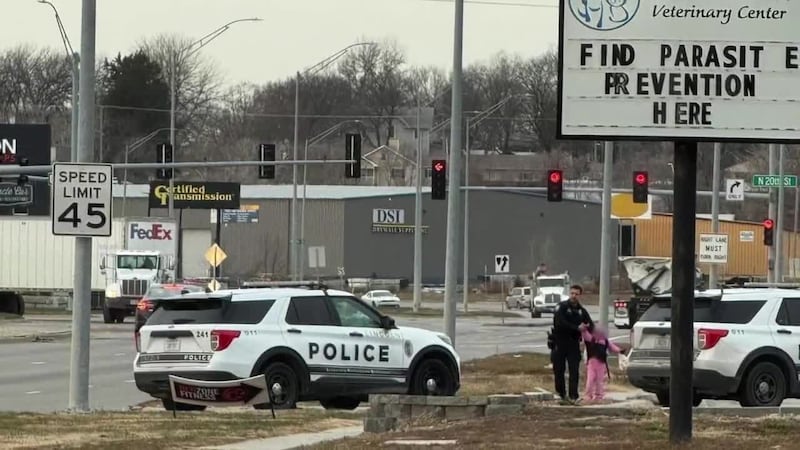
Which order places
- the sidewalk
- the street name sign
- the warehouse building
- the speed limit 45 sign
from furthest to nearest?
the warehouse building < the street name sign < the speed limit 45 sign < the sidewalk

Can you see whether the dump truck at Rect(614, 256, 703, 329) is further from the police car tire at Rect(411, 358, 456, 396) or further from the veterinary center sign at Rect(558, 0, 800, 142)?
the veterinary center sign at Rect(558, 0, 800, 142)

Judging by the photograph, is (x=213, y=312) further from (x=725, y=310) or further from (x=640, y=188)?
(x=640, y=188)

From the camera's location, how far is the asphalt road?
2352cm

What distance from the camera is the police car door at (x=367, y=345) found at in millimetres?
20688

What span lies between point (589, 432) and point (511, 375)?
1467 centimetres

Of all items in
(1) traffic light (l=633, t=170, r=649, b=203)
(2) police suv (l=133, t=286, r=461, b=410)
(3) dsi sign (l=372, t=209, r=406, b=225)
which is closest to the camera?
(2) police suv (l=133, t=286, r=461, b=410)

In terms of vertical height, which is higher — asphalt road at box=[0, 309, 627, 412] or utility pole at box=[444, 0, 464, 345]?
utility pole at box=[444, 0, 464, 345]

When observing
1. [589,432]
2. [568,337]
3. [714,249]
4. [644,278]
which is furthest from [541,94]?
[589,432]

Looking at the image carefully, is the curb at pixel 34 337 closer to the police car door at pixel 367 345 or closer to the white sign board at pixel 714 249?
the white sign board at pixel 714 249

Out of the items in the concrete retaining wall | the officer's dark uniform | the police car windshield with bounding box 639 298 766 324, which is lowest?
the concrete retaining wall

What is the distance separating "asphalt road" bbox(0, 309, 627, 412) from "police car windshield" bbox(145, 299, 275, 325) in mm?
2699

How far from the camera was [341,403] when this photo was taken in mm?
21703

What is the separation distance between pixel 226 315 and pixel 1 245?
48178 millimetres

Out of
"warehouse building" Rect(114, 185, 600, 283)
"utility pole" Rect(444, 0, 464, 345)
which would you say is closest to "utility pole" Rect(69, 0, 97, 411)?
"utility pole" Rect(444, 0, 464, 345)
